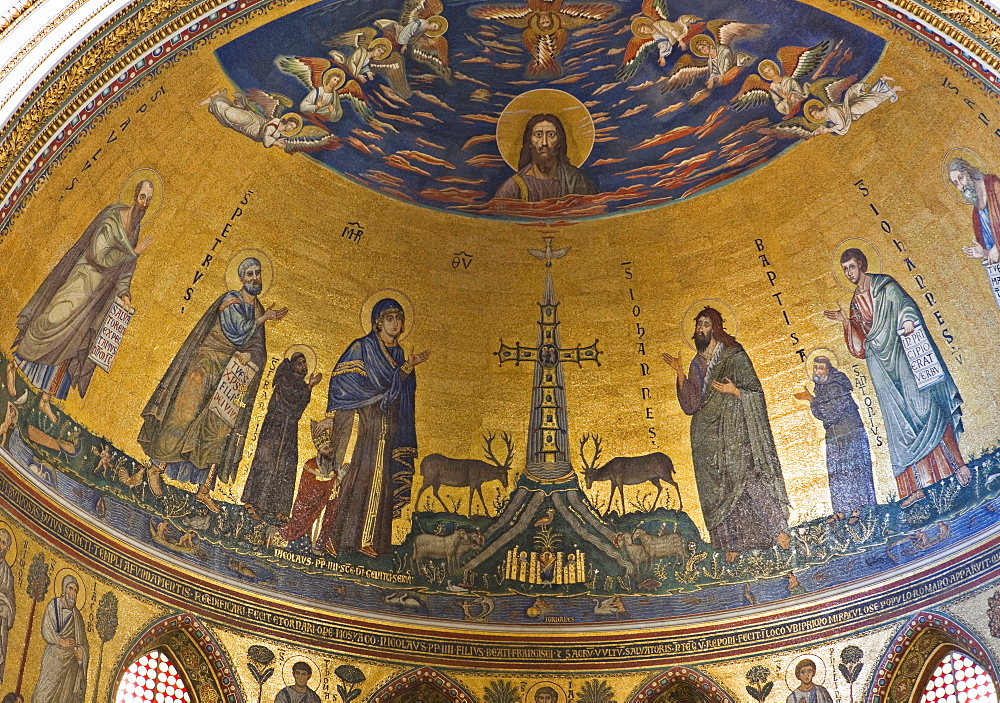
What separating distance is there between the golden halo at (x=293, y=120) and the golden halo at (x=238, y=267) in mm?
1598

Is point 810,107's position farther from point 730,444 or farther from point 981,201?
point 730,444

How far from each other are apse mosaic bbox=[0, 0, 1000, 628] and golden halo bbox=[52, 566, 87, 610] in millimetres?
762

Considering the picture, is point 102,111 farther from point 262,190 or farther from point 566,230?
point 566,230

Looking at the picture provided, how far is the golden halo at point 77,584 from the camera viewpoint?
52.8ft

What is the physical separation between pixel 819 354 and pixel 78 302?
9.50 meters

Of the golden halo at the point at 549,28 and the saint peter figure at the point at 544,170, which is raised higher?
the golden halo at the point at 549,28

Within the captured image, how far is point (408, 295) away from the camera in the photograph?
19.3 meters

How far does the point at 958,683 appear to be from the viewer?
17.1 metres

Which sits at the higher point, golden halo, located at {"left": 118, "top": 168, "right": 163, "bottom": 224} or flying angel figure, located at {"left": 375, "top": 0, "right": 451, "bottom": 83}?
flying angel figure, located at {"left": 375, "top": 0, "right": 451, "bottom": 83}

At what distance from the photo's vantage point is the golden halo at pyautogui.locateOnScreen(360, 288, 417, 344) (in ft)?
62.8

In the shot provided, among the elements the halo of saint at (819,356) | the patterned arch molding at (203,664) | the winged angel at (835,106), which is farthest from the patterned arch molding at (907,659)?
the patterned arch molding at (203,664)

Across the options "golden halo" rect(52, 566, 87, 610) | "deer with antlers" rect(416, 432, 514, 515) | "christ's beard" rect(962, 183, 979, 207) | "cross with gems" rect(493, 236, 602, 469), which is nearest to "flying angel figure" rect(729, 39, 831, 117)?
"christ's beard" rect(962, 183, 979, 207)

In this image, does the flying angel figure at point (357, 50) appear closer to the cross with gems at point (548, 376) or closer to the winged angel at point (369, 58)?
the winged angel at point (369, 58)

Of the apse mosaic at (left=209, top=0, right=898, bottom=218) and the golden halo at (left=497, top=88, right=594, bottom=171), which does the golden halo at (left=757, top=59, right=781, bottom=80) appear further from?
the golden halo at (left=497, top=88, right=594, bottom=171)
